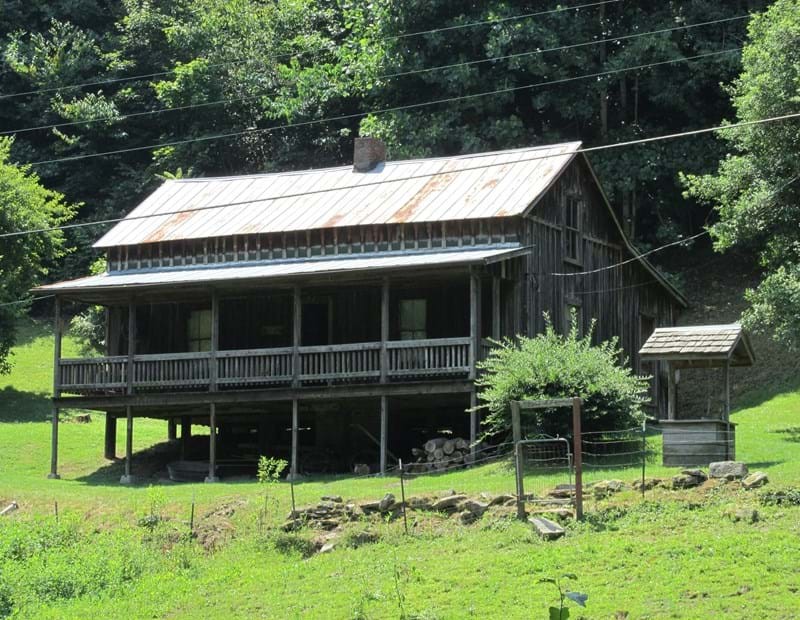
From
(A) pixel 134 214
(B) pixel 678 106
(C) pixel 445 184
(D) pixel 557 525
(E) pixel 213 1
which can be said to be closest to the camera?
(D) pixel 557 525

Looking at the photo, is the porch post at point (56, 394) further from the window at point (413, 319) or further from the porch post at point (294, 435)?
the window at point (413, 319)

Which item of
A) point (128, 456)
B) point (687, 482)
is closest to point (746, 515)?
point (687, 482)

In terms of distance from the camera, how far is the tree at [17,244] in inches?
1988

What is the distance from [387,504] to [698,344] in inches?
298

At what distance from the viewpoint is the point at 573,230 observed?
40.8 meters

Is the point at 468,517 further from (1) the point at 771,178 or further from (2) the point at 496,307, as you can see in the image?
(1) the point at 771,178

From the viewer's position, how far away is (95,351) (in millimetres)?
58875

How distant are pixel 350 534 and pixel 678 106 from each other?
Result: 3170cm

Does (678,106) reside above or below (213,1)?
below

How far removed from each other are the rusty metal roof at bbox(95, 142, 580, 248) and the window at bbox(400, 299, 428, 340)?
2.16m

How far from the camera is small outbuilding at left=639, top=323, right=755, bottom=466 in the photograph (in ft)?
97.6

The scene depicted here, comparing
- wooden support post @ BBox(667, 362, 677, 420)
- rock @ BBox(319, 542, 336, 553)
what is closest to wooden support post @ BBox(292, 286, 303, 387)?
wooden support post @ BBox(667, 362, 677, 420)

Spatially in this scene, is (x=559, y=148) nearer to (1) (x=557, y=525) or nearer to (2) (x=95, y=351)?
(1) (x=557, y=525)

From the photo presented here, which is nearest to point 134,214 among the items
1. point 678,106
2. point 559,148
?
point 559,148
